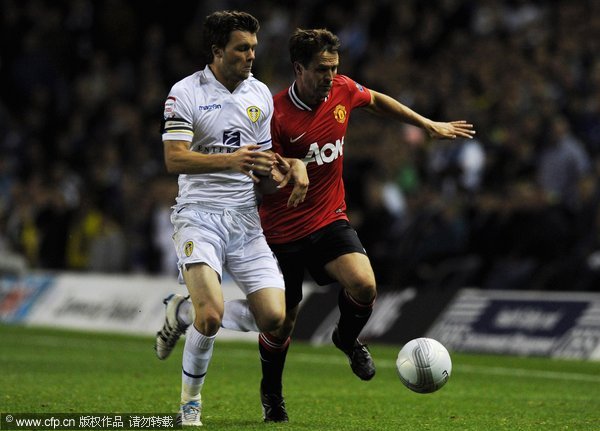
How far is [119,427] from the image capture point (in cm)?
773

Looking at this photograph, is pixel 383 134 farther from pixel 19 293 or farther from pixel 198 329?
pixel 198 329

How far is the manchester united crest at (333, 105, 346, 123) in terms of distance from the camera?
895 cm

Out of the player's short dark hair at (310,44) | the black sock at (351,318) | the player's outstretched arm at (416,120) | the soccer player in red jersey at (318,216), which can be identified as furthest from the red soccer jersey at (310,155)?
the black sock at (351,318)

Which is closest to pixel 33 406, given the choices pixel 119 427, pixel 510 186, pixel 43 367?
pixel 119 427

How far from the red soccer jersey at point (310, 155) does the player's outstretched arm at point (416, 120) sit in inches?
9.7

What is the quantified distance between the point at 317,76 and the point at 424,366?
2068 mm

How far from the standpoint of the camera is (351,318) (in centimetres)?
898

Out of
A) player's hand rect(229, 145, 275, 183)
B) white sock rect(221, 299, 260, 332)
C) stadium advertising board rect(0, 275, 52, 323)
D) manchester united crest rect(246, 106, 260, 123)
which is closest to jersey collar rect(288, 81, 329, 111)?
manchester united crest rect(246, 106, 260, 123)

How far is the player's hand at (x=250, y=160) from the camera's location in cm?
762

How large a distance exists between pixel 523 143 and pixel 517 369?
4298mm

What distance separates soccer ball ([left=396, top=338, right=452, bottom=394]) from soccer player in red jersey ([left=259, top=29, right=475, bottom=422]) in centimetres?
35

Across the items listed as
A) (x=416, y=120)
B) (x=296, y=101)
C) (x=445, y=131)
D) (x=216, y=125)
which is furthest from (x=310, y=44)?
(x=445, y=131)

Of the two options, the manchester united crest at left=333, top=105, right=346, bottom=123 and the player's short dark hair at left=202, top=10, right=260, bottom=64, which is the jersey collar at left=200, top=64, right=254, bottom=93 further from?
the manchester united crest at left=333, top=105, right=346, bottom=123

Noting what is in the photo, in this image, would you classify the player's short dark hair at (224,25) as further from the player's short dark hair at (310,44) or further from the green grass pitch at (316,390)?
the green grass pitch at (316,390)
